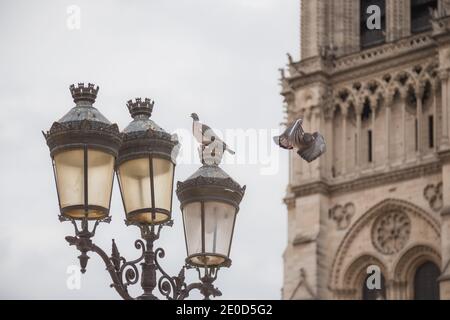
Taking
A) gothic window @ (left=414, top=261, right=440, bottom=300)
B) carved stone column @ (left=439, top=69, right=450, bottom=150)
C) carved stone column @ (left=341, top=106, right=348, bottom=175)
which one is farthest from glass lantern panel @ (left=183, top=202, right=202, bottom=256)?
carved stone column @ (left=341, top=106, right=348, bottom=175)

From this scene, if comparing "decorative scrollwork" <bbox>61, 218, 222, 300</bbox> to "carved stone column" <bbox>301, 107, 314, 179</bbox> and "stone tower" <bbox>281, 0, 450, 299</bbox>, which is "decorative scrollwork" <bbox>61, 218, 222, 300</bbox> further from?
"carved stone column" <bbox>301, 107, 314, 179</bbox>

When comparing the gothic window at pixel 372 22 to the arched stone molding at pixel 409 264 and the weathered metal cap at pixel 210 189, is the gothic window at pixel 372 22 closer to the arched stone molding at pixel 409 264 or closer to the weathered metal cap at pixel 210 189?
the arched stone molding at pixel 409 264

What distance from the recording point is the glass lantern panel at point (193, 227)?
15312 mm

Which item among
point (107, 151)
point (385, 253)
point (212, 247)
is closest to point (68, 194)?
point (107, 151)

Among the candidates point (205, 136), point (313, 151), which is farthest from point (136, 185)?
point (313, 151)

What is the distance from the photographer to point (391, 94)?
186ft

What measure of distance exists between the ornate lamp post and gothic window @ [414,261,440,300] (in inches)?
1563

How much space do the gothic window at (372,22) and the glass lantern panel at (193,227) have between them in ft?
140

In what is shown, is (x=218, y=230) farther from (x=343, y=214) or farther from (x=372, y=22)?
(x=372, y=22)

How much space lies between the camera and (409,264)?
5488 centimetres

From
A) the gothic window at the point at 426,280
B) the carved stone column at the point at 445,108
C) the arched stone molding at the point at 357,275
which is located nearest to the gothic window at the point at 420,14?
the carved stone column at the point at 445,108

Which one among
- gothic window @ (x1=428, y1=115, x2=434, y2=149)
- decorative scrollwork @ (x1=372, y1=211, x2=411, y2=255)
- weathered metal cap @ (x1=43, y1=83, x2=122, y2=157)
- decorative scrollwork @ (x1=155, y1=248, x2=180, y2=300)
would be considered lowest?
decorative scrollwork @ (x1=155, y1=248, x2=180, y2=300)

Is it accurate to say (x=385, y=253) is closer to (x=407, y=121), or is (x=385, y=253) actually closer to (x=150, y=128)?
(x=407, y=121)

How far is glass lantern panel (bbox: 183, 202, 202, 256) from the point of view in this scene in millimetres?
15312
